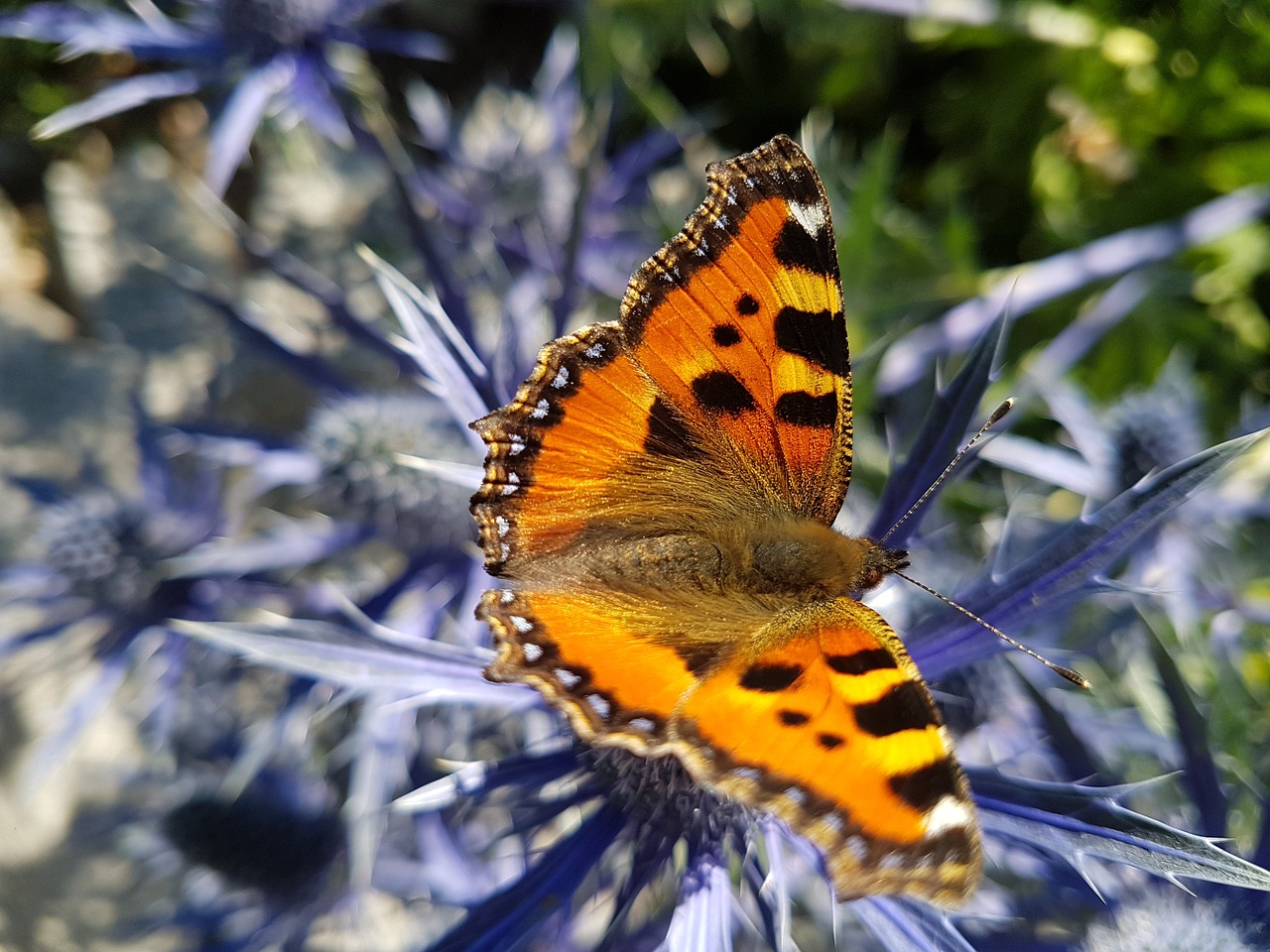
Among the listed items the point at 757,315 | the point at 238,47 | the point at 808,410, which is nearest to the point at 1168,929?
the point at 808,410

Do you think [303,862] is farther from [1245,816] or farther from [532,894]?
[1245,816]

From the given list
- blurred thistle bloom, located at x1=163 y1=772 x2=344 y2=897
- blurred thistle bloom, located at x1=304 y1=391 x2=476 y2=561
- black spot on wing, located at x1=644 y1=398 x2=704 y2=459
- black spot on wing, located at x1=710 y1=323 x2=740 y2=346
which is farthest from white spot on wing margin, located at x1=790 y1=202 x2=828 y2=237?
blurred thistle bloom, located at x1=163 y1=772 x2=344 y2=897

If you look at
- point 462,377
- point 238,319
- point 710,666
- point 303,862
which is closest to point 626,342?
point 462,377

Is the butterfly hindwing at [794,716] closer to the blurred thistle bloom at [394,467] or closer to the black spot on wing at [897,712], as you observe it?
the black spot on wing at [897,712]

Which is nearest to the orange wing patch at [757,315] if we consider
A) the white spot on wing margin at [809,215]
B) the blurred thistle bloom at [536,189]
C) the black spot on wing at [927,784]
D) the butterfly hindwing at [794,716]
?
the white spot on wing margin at [809,215]

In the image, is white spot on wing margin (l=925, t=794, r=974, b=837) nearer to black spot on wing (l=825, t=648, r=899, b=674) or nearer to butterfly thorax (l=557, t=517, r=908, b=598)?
black spot on wing (l=825, t=648, r=899, b=674)
